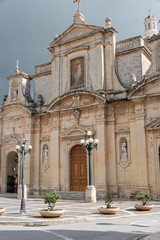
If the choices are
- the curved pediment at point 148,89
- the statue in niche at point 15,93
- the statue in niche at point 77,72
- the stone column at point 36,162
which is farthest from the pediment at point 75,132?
the statue in niche at point 15,93

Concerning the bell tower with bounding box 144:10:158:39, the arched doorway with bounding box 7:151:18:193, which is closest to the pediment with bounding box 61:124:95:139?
the arched doorway with bounding box 7:151:18:193

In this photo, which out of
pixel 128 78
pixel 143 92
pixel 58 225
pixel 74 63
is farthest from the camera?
pixel 74 63

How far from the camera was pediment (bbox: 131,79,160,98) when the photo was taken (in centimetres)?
2103

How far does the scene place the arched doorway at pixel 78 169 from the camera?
24.0 m

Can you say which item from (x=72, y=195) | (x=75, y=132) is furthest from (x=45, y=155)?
(x=72, y=195)

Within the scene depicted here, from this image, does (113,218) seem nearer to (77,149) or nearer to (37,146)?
(77,149)

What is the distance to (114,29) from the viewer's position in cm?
2497

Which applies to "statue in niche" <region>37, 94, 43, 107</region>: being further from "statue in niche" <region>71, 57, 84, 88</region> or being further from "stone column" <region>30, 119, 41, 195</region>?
"statue in niche" <region>71, 57, 84, 88</region>

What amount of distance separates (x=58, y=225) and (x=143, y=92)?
13491mm

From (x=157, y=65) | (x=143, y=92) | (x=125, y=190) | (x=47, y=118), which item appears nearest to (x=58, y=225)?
(x=125, y=190)

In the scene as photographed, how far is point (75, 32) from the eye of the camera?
1056 inches

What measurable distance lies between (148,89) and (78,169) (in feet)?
29.3

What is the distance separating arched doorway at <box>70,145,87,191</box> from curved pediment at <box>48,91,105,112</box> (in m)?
3.74

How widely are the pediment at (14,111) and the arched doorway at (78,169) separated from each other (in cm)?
643
